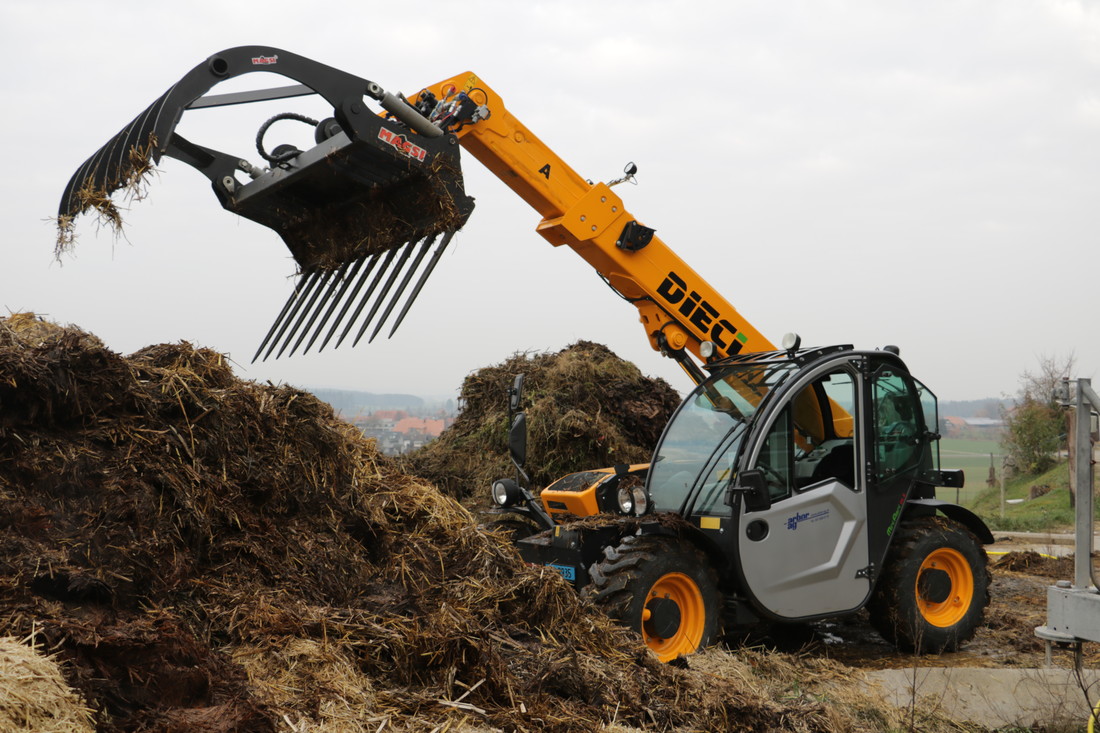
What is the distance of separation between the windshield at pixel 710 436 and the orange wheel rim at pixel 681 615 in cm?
55

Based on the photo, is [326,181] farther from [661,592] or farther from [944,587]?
[944,587]

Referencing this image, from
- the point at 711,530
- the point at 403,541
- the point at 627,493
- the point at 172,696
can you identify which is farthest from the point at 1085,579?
the point at 172,696

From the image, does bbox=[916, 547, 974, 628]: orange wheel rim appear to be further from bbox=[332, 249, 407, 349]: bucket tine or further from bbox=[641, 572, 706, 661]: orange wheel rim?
bbox=[332, 249, 407, 349]: bucket tine

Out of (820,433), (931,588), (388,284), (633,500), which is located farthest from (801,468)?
(388,284)

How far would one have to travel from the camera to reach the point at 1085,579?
4992mm

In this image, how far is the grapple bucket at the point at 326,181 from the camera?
563 cm

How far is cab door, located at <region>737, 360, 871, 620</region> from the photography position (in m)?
6.31

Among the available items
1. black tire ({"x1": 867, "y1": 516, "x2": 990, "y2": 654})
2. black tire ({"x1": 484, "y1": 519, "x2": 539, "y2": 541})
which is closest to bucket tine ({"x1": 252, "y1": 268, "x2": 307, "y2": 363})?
black tire ({"x1": 484, "y1": 519, "x2": 539, "y2": 541})

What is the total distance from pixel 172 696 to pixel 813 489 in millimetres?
4385

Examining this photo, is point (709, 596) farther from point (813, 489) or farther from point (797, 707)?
point (797, 707)

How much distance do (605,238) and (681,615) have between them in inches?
110

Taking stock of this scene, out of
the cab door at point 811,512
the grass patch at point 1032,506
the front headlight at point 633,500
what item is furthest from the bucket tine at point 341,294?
the grass patch at point 1032,506

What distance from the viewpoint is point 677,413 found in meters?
7.10

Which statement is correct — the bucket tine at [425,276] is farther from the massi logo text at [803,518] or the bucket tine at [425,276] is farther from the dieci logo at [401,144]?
the massi logo text at [803,518]
